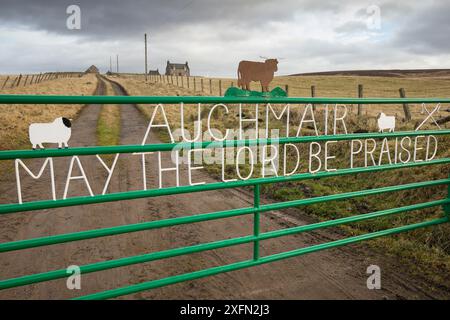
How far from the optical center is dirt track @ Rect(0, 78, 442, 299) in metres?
3.28

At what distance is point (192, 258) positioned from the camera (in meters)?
3.97

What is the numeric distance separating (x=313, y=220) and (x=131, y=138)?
836cm

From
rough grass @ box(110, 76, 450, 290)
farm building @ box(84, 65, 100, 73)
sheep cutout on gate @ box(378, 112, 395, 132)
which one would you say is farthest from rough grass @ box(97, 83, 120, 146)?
farm building @ box(84, 65, 100, 73)

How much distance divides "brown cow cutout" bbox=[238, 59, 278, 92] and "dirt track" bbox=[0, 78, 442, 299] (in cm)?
186

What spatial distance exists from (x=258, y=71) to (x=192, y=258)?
2140 mm

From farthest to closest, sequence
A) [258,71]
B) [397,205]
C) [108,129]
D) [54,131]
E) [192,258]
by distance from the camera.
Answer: [108,129]
[397,205]
[192,258]
[258,71]
[54,131]

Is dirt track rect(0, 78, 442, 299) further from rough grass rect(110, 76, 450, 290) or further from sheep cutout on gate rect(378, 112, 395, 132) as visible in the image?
sheep cutout on gate rect(378, 112, 395, 132)

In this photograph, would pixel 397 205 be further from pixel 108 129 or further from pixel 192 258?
pixel 108 129

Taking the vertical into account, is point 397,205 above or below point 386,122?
below

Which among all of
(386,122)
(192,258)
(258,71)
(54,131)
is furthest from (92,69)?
(54,131)

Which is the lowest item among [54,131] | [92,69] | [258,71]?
[54,131]
